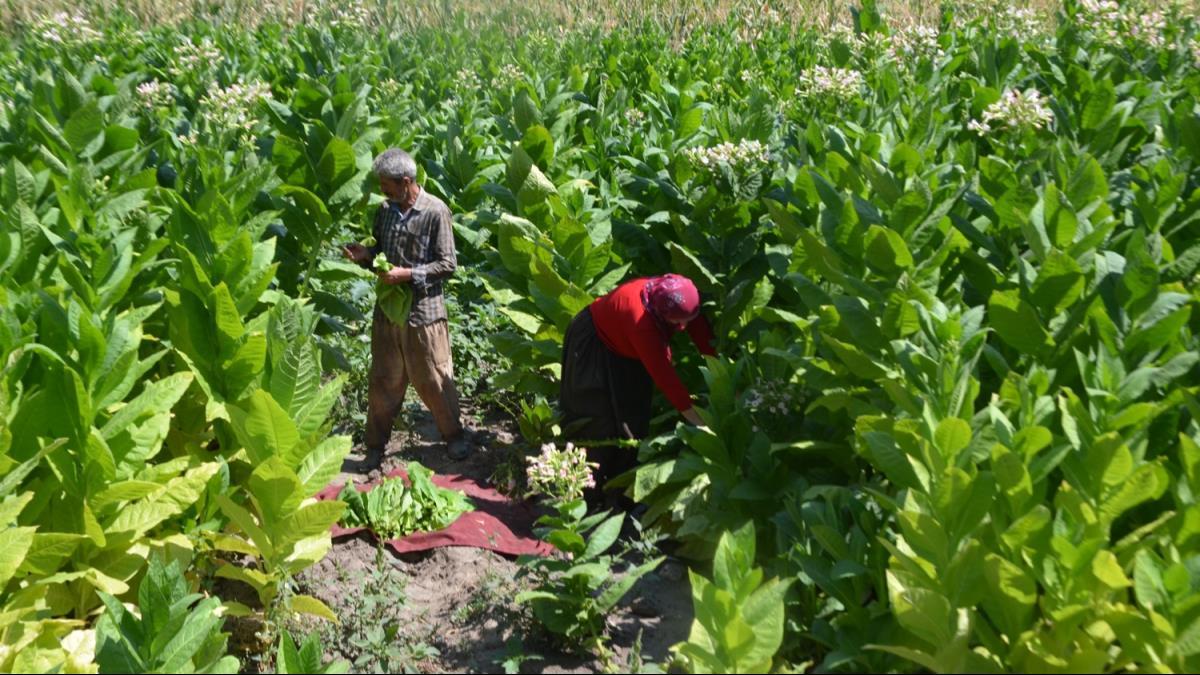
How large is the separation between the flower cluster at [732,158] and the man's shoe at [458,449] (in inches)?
74.5

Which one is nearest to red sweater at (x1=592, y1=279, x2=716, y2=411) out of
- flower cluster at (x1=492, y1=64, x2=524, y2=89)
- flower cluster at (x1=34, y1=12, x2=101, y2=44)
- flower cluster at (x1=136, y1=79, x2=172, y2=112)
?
flower cluster at (x1=136, y1=79, x2=172, y2=112)

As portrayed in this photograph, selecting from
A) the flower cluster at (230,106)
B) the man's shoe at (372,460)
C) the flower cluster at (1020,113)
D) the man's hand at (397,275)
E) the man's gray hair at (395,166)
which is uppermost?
the flower cluster at (1020,113)

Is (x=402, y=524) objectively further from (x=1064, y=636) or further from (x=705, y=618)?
(x=1064, y=636)

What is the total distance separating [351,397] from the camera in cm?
741

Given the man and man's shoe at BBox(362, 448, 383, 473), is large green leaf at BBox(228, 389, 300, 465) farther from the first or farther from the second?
man's shoe at BBox(362, 448, 383, 473)

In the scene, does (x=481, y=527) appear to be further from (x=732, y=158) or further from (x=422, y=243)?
(x=732, y=158)

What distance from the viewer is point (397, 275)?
21.1ft

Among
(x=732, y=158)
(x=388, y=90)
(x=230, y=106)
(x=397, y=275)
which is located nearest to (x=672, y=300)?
(x=732, y=158)

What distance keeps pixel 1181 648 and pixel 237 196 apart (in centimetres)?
437

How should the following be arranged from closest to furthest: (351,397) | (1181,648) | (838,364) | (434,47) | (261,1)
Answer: (1181,648) → (838,364) → (351,397) → (434,47) → (261,1)

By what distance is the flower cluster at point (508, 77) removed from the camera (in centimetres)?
999

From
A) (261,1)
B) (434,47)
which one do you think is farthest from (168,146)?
(261,1)

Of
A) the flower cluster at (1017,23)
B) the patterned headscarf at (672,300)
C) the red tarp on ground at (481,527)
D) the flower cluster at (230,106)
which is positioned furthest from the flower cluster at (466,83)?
the patterned headscarf at (672,300)

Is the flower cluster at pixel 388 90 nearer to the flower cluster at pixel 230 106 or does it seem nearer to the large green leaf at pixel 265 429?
the flower cluster at pixel 230 106
